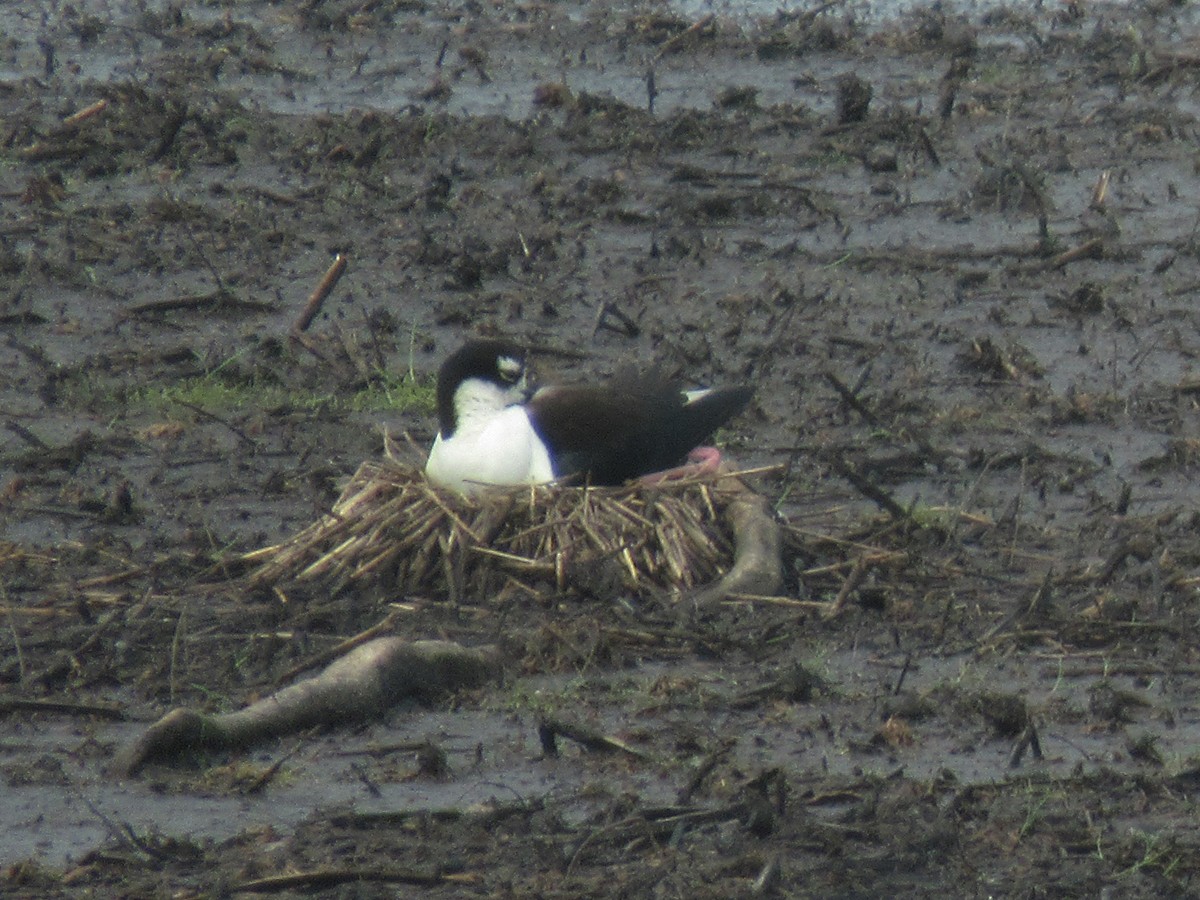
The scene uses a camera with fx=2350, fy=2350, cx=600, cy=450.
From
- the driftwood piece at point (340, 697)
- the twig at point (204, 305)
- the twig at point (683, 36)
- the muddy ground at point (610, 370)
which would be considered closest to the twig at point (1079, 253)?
the muddy ground at point (610, 370)

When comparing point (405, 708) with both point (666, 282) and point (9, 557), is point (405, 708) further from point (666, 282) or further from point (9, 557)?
point (666, 282)

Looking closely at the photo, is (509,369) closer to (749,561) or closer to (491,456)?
(491,456)

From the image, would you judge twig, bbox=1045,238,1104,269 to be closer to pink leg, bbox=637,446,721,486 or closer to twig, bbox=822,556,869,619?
pink leg, bbox=637,446,721,486

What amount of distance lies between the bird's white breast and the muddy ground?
547 mm

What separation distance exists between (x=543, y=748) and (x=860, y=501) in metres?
2.66

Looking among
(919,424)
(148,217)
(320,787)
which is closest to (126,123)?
(148,217)

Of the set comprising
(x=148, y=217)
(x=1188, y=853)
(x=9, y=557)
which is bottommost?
(x=1188, y=853)

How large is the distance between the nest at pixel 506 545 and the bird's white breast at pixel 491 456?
88 millimetres

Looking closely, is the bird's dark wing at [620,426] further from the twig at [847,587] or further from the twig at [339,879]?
the twig at [339,879]

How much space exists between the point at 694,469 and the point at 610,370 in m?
2.08

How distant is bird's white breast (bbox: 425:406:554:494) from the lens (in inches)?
301

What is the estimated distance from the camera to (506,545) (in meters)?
7.47

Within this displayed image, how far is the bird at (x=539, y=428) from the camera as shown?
7.69 meters

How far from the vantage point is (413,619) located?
7.17 metres
